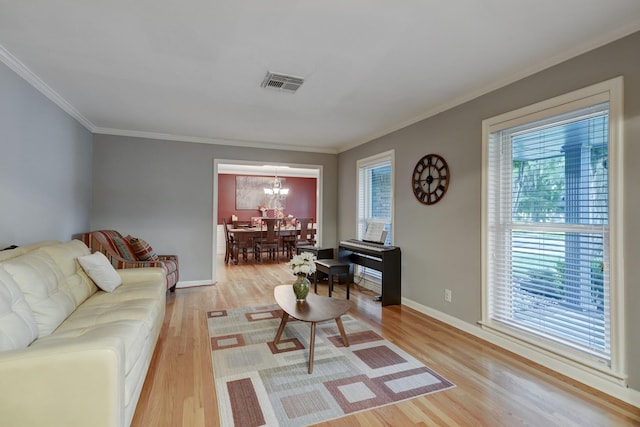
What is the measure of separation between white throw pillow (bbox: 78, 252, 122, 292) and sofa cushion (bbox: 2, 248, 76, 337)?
0.35 m

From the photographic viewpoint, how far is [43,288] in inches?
77.8

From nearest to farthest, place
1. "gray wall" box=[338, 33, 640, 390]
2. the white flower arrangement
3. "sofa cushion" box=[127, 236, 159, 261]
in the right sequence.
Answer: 1. "gray wall" box=[338, 33, 640, 390]
2. the white flower arrangement
3. "sofa cushion" box=[127, 236, 159, 261]

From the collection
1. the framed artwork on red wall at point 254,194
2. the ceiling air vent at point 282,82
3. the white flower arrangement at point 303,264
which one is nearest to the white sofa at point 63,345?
the white flower arrangement at point 303,264

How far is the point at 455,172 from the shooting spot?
332 centimetres

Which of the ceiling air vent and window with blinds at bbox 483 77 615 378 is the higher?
the ceiling air vent

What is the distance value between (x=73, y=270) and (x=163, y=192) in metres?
2.44

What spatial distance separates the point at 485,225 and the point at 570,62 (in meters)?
1.44

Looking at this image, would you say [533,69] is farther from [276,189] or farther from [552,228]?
[276,189]

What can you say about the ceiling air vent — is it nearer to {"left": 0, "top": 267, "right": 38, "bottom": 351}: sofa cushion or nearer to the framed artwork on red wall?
{"left": 0, "top": 267, "right": 38, "bottom": 351}: sofa cushion

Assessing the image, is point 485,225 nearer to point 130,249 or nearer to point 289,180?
point 130,249

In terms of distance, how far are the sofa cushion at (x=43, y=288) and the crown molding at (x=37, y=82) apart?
1.51m

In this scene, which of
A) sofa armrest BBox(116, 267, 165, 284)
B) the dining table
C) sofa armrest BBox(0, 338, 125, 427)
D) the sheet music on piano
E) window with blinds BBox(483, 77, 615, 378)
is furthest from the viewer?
the dining table

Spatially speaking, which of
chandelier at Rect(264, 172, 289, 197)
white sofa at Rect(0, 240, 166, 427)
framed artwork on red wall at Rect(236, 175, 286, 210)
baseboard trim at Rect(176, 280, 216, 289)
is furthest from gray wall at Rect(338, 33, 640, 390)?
framed artwork on red wall at Rect(236, 175, 286, 210)

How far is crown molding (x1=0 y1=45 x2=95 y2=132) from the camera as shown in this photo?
238 cm
